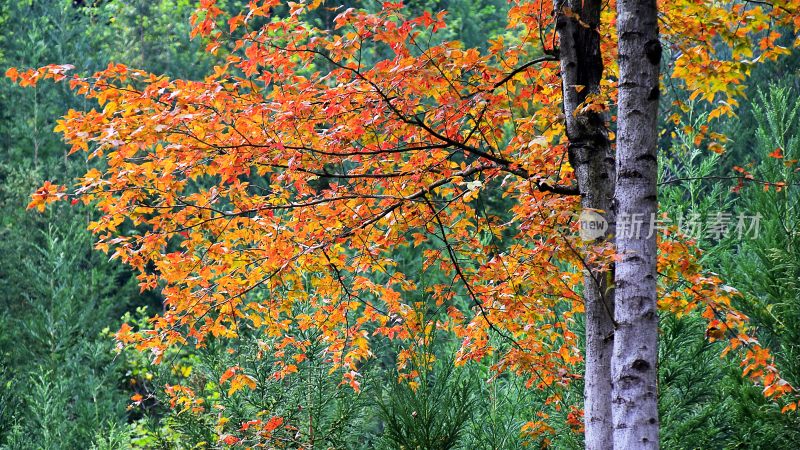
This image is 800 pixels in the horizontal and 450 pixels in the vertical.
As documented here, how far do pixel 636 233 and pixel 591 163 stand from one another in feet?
2.53

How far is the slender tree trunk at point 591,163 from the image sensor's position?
4168 millimetres

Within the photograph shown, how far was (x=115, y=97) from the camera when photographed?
417 cm

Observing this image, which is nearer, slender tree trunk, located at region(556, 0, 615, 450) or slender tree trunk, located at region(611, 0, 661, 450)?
slender tree trunk, located at region(611, 0, 661, 450)

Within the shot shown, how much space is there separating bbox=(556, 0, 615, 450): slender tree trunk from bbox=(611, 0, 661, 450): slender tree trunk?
1.54 ft

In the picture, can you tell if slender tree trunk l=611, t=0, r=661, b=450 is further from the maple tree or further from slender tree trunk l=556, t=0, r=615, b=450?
slender tree trunk l=556, t=0, r=615, b=450

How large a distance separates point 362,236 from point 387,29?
4.21 feet

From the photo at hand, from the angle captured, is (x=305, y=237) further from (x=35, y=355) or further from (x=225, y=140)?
(x=35, y=355)

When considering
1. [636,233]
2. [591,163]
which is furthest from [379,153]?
[636,233]

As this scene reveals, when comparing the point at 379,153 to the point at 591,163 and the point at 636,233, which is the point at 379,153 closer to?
the point at 591,163

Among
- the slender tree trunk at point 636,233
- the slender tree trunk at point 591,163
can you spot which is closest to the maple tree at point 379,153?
the slender tree trunk at point 591,163

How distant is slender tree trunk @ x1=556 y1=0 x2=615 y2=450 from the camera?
4168 mm

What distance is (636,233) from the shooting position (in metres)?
3.53

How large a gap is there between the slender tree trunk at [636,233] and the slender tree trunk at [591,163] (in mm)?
470

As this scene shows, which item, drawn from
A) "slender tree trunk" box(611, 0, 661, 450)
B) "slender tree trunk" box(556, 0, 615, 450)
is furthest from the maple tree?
"slender tree trunk" box(611, 0, 661, 450)
